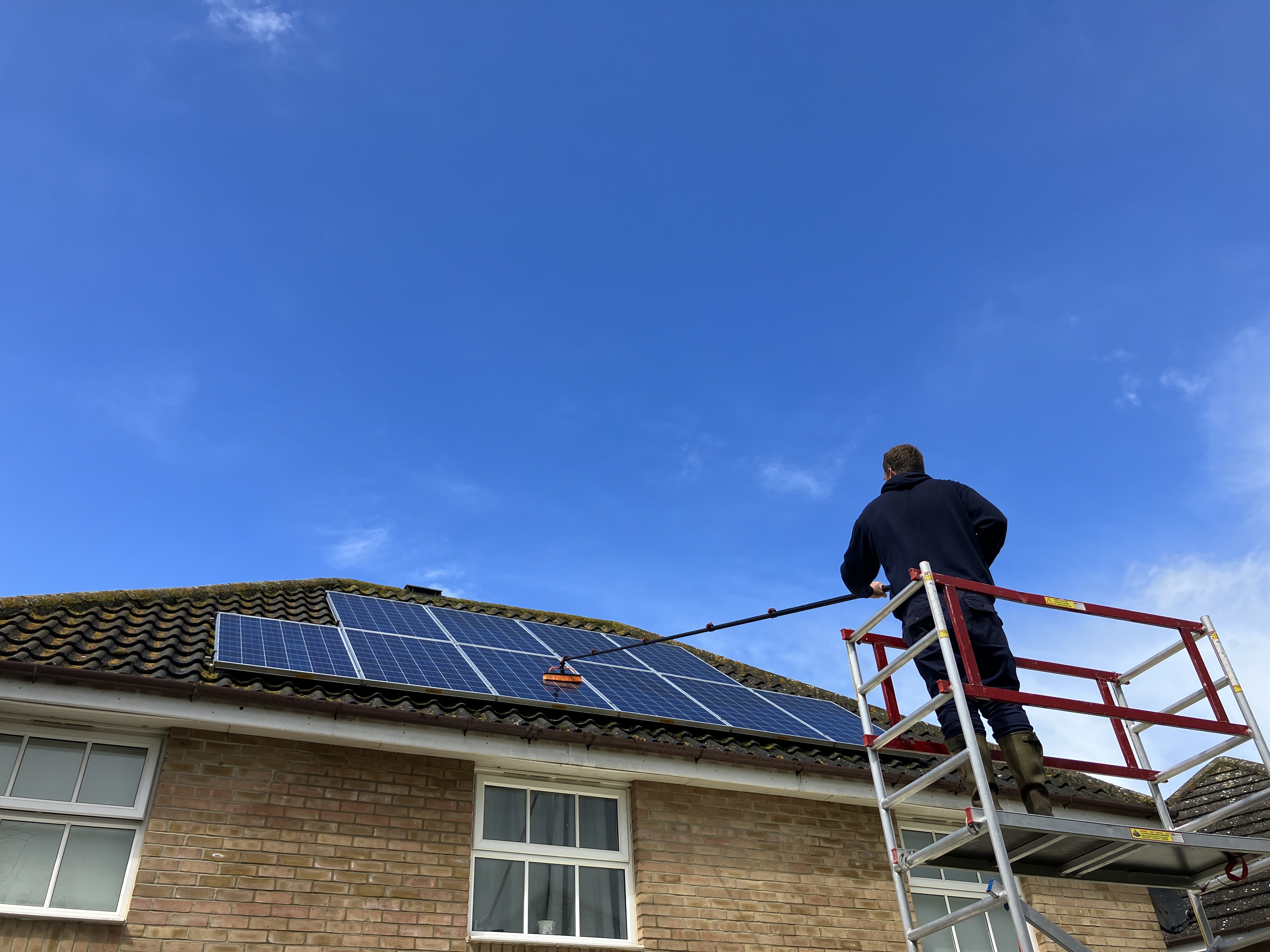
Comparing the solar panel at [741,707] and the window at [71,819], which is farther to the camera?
the solar panel at [741,707]

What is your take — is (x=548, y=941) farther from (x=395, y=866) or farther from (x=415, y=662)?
(x=415, y=662)

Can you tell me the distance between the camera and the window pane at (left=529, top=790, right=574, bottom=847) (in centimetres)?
809

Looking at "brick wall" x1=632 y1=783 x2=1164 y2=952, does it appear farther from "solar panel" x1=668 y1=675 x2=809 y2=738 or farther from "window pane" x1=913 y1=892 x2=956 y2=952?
"solar panel" x1=668 y1=675 x2=809 y2=738

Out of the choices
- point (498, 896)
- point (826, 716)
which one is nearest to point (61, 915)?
point (498, 896)

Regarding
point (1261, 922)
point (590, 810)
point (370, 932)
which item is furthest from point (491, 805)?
point (1261, 922)

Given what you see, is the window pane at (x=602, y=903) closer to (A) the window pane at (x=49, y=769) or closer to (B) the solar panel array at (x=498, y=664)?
(B) the solar panel array at (x=498, y=664)

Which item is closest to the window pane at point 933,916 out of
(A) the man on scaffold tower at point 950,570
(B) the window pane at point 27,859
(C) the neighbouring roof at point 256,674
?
(C) the neighbouring roof at point 256,674

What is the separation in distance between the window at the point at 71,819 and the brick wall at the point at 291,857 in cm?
16

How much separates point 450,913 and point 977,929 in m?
4.63

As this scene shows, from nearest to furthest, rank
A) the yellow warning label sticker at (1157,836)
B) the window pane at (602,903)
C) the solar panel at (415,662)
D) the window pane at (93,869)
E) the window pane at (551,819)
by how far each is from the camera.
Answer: the yellow warning label sticker at (1157,836) < the window pane at (93,869) < the window pane at (602,903) < the window pane at (551,819) < the solar panel at (415,662)

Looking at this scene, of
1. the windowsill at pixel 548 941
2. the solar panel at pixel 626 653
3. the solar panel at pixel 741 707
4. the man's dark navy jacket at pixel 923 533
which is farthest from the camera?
the solar panel at pixel 626 653

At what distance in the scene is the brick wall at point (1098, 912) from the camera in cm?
920

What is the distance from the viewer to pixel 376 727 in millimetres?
7617

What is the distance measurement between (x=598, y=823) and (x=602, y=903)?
0.62m
